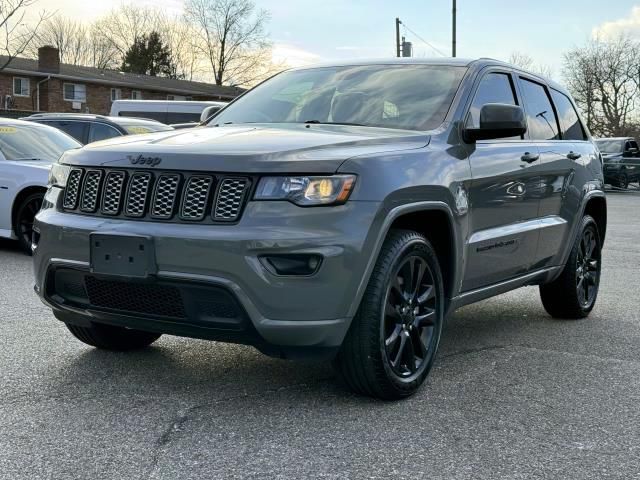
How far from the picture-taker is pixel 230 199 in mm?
3541

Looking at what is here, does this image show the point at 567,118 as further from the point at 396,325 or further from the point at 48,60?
the point at 48,60

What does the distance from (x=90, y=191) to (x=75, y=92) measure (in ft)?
155

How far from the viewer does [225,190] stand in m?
3.56

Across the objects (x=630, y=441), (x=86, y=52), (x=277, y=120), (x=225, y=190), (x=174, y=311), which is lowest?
(x=630, y=441)

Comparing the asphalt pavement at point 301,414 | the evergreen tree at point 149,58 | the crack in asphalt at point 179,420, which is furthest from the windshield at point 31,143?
the evergreen tree at point 149,58

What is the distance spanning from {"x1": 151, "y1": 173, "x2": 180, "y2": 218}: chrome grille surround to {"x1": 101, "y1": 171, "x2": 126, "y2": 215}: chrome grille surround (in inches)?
8.1

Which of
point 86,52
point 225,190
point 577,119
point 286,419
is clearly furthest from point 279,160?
point 86,52

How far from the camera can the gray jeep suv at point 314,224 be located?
3.50m

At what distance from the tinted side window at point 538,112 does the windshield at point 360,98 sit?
869 millimetres

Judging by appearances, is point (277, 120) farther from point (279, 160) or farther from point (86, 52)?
point (86, 52)

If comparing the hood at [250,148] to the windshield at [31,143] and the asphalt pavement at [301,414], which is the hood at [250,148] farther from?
the windshield at [31,143]

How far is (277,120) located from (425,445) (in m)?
2.21

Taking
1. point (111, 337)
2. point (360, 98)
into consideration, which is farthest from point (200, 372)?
point (360, 98)

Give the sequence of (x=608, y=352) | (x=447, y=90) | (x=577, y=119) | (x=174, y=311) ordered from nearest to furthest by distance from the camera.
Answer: (x=174, y=311) < (x=447, y=90) < (x=608, y=352) < (x=577, y=119)
